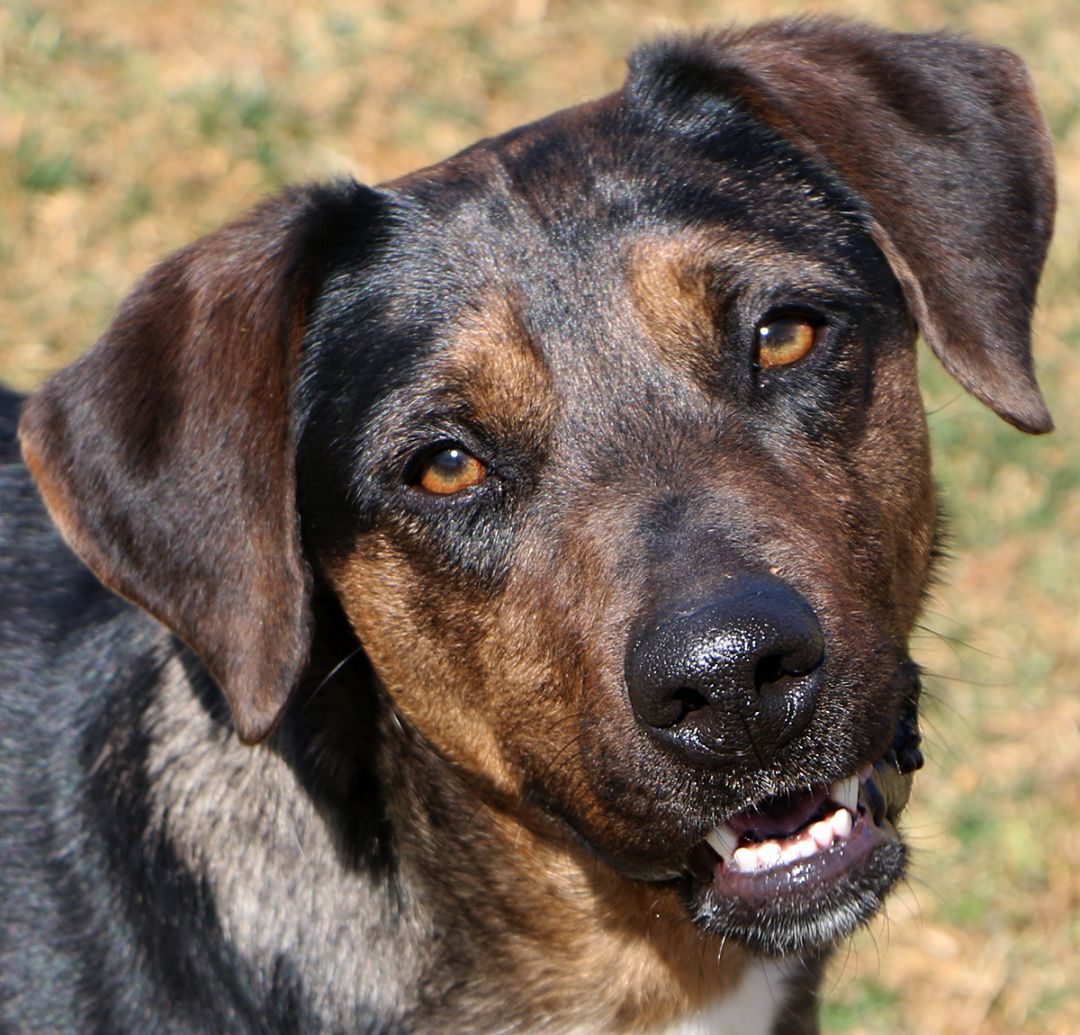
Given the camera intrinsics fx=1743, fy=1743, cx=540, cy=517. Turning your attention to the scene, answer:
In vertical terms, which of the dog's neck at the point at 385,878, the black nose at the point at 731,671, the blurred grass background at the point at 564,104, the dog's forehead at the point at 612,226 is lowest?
the blurred grass background at the point at 564,104

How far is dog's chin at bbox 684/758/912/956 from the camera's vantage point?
10.9 feet

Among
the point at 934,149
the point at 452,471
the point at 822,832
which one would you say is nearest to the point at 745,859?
the point at 822,832

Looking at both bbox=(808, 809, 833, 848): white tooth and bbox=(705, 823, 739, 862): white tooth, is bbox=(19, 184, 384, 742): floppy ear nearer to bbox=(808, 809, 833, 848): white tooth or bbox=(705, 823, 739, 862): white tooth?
bbox=(705, 823, 739, 862): white tooth

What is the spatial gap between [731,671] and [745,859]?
0.61 meters

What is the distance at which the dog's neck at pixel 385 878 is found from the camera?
3.65 meters

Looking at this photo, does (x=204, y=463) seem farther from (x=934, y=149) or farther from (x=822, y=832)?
(x=934, y=149)

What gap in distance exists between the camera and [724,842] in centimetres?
335

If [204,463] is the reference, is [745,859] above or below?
below

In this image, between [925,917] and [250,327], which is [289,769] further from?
[925,917]

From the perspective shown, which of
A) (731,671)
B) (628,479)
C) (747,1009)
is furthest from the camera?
(747,1009)

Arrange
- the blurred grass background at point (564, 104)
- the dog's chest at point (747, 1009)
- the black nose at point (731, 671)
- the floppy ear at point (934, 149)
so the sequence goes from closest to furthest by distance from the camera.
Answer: the black nose at point (731, 671)
the floppy ear at point (934, 149)
the dog's chest at point (747, 1009)
the blurred grass background at point (564, 104)

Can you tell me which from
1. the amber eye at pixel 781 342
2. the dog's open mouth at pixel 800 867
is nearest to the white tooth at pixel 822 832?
the dog's open mouth at pixel 800 867

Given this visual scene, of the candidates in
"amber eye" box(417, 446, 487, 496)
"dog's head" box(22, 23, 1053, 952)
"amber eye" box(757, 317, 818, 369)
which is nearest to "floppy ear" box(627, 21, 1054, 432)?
"dog's head" box(22, 23, 1053, 952)

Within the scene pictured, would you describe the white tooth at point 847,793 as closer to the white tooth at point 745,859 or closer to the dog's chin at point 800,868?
the dog's chin at point 800,868
